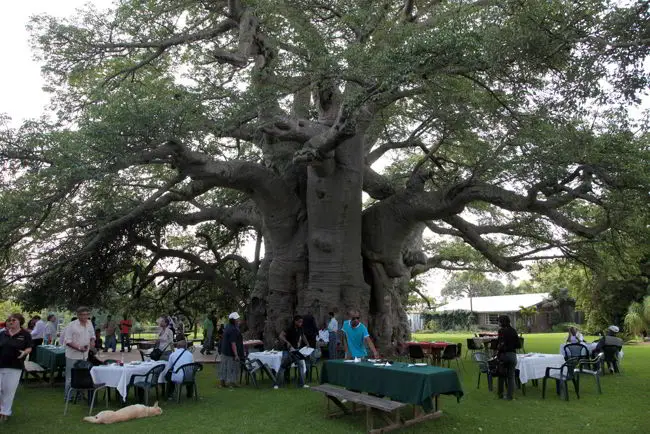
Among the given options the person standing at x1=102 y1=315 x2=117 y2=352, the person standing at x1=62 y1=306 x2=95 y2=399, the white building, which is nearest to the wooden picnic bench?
the person standing at x1=62 y1=306 x2=95 y2=399

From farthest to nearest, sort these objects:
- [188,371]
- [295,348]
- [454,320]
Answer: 1. [454,320]
2. [295,348]
3. [188,371]

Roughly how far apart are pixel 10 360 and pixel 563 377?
354 inches

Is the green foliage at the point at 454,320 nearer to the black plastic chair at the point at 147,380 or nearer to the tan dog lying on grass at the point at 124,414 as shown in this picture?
the black plastic chair at the point at 147,380

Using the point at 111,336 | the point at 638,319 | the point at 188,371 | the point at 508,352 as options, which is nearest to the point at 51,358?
the point at 188,371

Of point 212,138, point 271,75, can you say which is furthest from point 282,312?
point 271,75

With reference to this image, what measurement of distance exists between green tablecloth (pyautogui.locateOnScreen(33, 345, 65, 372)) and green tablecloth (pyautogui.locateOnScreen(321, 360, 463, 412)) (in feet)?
21.2

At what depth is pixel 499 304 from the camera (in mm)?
47312

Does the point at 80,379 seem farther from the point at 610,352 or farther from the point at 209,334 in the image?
the point at 610,352

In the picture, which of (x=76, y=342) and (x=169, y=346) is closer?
(x=76, y=342)

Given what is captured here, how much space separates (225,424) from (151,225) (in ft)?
36.0

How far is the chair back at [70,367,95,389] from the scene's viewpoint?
806 cm

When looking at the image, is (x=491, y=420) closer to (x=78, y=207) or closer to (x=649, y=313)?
(x=78, y=207)

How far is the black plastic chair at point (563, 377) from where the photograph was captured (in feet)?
30.7

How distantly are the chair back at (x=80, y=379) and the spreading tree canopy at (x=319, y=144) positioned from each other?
3485 mm
